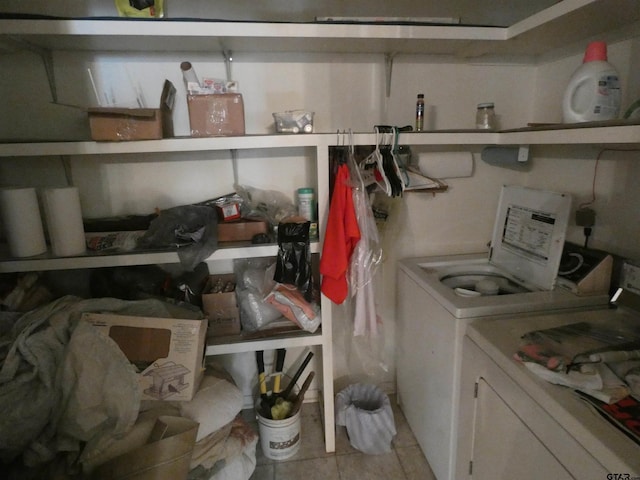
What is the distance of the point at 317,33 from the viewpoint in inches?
48.8

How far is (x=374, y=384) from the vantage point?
6.31ft

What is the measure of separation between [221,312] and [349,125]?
3.24 ft

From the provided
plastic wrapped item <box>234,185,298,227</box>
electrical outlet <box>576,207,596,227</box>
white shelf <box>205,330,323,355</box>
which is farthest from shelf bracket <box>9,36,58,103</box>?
electrical outlet <box>576,207,596,227</box>

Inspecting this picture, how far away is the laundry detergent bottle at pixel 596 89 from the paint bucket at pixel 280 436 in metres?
1.56

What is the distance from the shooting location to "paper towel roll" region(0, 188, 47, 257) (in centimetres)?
123

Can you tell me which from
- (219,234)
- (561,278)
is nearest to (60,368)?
(219,234)

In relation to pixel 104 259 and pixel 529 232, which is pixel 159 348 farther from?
pixel 529 232

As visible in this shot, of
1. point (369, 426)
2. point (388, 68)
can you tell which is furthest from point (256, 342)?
point (388, 68)

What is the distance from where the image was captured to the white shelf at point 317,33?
3.74 ft

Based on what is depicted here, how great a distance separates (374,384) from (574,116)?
1.49 meters

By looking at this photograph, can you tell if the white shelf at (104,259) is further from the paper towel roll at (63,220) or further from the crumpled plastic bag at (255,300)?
the crumpled plastic bag at (255,300)

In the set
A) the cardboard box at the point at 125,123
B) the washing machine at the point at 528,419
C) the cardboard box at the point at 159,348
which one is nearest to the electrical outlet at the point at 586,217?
the washing machine at the point at 528,419

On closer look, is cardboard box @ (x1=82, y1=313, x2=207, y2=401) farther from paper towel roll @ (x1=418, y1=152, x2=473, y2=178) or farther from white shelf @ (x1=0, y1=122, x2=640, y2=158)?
paper towel roll @ (x1=418, y1=152, x2=473, y2=178)

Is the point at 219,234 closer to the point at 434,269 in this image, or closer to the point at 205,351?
the point at 205,351
